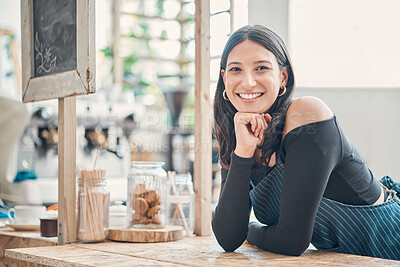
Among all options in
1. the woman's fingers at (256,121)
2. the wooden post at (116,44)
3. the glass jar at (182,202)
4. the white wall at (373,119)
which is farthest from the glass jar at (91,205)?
the wooden post at (116,44)

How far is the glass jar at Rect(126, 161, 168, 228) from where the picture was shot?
1869mm

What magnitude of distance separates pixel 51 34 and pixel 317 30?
1423mm

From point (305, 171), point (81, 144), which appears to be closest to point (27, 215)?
point (305, 171)

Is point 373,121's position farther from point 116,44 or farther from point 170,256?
point 116,44

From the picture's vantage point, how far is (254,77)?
1.59 meters

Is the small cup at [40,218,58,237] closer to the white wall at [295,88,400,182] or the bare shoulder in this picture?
the bare shoulder

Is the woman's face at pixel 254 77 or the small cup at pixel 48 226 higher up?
the woman's face at pixel 254 77

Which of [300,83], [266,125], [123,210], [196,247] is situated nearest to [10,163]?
[123,210]

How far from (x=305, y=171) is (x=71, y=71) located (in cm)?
83

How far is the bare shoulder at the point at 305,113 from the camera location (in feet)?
4.73

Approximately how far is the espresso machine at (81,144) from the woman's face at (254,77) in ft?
6.53

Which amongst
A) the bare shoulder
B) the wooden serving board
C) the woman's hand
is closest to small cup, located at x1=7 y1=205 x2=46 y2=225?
the wooden serving board

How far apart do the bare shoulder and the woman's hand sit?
0.24ft

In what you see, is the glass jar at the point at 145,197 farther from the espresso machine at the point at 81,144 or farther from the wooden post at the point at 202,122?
the espresso machine at the point at 81,144
